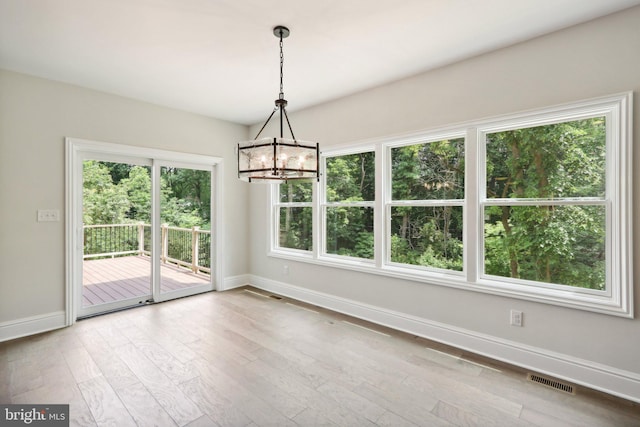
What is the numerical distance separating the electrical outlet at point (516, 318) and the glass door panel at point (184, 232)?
4.24 m

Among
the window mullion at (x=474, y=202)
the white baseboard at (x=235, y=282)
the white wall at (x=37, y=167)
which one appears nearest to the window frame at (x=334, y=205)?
the window mullion at (x=474, y=202)

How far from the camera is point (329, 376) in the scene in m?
2.54

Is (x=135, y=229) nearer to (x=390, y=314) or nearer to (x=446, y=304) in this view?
(x=390, y=314)

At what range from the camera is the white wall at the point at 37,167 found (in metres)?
3.23

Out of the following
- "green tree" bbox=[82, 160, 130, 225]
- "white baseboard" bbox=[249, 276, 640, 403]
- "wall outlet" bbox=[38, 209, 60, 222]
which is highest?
"green tree" bbox=[82, 160, 130, 225]

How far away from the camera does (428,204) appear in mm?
3391

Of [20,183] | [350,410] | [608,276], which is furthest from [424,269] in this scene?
[20,183]

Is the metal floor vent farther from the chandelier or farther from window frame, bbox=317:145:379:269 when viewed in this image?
the chandelier

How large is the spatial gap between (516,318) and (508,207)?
1003mm

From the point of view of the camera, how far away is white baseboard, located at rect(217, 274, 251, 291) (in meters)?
5.12

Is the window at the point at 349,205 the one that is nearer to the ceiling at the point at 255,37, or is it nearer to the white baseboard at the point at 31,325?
the ceiling at the point at 255,37

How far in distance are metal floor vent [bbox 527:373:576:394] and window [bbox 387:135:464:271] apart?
1.07m

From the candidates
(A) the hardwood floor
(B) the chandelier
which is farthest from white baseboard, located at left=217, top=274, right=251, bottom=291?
(B) the chandelier

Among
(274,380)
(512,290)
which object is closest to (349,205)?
(512,290)
